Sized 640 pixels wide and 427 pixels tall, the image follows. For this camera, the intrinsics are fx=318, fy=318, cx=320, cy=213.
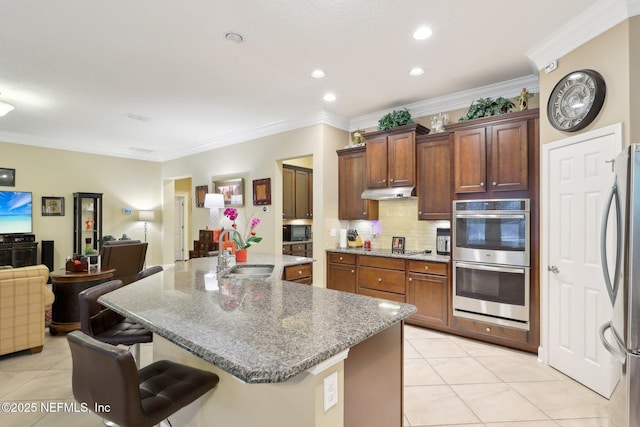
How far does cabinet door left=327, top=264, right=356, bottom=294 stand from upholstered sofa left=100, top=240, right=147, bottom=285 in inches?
118

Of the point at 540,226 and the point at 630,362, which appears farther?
the point at 540,226

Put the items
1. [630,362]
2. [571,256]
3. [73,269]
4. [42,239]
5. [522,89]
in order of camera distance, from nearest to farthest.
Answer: [630,362] → [571,256] → [522,89] → [73,269] → [42,239]

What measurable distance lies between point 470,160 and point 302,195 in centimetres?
360

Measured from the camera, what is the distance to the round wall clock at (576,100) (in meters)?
2.47

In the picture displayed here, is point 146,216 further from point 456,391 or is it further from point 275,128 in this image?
point 456,391

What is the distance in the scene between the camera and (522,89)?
3.51 meters

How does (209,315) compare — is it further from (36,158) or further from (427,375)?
(36,158)

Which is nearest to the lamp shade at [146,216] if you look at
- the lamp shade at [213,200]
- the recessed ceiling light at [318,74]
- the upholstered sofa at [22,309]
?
the lamp shade at [213,200]

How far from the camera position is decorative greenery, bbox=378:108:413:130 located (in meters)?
4.32

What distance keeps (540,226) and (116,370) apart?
139 inches

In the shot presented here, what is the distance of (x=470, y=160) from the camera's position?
363cm

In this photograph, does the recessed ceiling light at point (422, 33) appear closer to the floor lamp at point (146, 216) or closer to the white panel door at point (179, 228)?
the floor lamp at point (146, 216)

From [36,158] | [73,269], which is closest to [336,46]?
[73,269]

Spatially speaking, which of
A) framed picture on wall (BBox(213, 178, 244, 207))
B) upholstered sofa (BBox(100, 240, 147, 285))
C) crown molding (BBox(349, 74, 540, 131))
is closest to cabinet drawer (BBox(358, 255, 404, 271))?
crown molding (BBox(349, 74, 540, 131))
